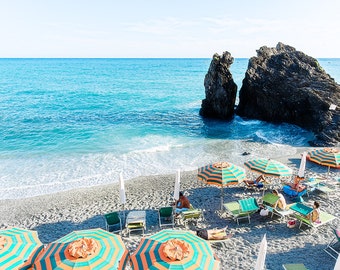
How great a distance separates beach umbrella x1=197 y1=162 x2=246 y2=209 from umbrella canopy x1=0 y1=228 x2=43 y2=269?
7009mm

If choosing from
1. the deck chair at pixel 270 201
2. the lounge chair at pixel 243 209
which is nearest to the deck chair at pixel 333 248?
the deck chair at pixel 270 201

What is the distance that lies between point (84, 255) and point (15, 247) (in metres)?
2.42

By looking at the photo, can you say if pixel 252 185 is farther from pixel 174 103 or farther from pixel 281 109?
pixel 174 103

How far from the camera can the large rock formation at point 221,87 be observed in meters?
33.1

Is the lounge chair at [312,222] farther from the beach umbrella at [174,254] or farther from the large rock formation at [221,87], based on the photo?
the large rock formation at [221,87]

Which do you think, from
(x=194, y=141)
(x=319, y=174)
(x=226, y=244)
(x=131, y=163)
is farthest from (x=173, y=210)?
(x=194, y=141)

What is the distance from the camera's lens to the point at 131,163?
2070cm

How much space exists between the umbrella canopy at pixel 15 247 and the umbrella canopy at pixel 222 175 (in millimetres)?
7010

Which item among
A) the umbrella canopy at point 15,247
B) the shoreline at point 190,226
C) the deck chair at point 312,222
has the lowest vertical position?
→ the shoreline at point 190,226

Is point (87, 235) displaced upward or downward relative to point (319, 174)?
upward

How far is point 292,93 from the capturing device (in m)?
30.8

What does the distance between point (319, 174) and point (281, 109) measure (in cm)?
1647

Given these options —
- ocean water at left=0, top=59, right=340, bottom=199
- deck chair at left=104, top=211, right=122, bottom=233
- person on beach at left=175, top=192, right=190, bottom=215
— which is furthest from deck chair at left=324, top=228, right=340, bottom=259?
ocean water at left=0, top=59, right=340, bottom=199

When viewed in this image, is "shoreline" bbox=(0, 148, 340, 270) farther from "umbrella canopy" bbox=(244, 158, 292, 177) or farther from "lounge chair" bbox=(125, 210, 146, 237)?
"umbrella canopy" bbox=(244, 158, 292, 177)
